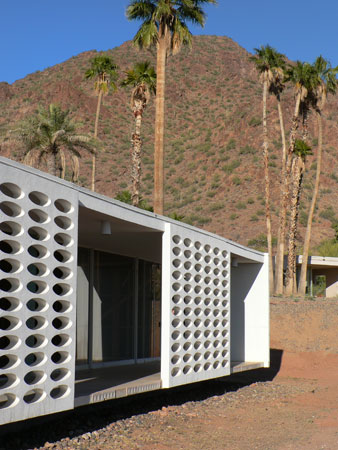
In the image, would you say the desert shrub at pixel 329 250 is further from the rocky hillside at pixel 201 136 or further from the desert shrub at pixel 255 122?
the desert shrub at pixel 255 122

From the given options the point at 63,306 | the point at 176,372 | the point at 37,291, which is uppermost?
the point at 37,291

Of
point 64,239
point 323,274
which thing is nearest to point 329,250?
point 323,274

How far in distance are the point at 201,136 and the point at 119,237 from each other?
6240 cm

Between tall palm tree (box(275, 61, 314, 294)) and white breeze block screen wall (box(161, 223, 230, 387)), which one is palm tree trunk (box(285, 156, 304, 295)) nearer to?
tall palm tree (box(275, 61, 314, 294))

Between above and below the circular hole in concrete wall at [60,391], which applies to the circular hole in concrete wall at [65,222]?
above

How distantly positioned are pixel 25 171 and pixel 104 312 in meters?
7.40

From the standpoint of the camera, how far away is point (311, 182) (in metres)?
61.8

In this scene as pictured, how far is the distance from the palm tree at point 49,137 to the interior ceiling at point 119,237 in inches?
478

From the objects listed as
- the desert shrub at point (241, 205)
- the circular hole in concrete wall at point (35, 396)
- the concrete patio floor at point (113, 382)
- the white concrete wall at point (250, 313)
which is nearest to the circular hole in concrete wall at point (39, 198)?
the circular hole in concrete wall at point (35, 396)

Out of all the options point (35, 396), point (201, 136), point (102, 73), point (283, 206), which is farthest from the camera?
point (201, 136)

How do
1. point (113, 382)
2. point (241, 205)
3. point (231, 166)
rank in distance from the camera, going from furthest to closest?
1. point (231, 166)
2. point (241, 205)
3. point (113, 382)

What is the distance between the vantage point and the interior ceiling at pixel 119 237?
35.6ft

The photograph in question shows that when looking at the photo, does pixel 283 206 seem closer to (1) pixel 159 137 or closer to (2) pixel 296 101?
(2) pixel 296 101

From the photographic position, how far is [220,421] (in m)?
12.7
